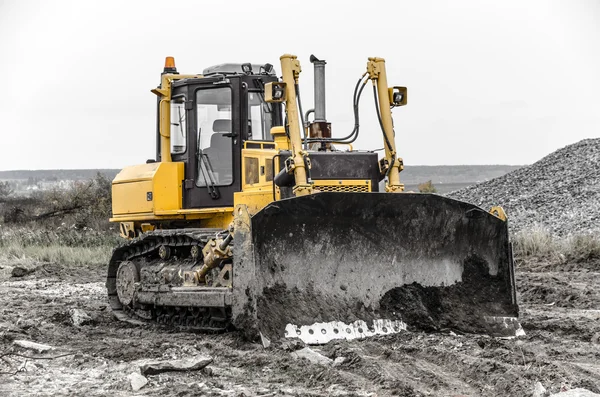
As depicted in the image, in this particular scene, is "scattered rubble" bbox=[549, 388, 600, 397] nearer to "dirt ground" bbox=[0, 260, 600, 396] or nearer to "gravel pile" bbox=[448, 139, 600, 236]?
"dirt ground" bbox=[0, 260, 600, 396]

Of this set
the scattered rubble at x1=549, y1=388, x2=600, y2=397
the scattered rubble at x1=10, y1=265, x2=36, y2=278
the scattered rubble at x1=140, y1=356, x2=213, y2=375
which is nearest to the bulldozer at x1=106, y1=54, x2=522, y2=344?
the scattered rubble at x1=140, y1=356, x2=213, y2=375

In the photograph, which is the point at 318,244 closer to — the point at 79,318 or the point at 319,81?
the point at 319,81

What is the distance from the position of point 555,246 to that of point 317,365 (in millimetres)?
9543

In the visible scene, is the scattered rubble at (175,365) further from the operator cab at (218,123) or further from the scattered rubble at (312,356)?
the operator cab at (218,123)

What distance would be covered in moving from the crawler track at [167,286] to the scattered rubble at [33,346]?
160 cm

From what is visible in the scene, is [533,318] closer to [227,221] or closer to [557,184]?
[227,221]

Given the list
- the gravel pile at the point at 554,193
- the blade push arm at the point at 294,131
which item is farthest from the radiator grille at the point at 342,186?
the gravel pile at the point at 554,193

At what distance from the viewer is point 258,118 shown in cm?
998

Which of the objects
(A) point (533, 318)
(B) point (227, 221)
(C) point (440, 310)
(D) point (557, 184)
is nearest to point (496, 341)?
(C) point (440, 310)

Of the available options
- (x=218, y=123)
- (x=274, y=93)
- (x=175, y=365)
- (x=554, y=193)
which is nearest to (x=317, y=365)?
(x=175, y=365)

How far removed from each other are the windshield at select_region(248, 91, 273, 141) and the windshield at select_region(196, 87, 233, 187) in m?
0.23

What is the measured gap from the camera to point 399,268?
27.1ft

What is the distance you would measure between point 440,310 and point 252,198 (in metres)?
2.29

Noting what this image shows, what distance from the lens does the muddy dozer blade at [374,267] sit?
7.73 meters
